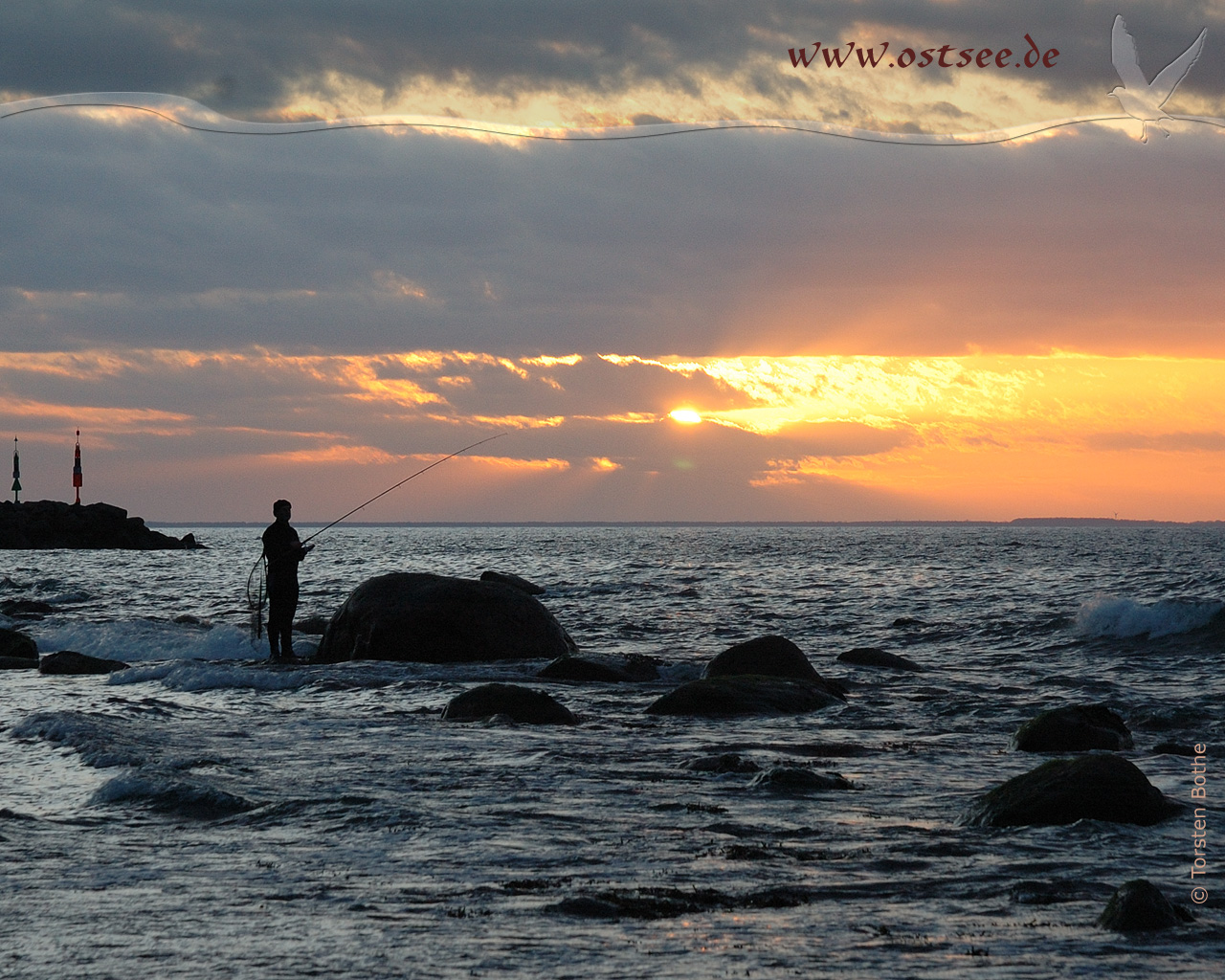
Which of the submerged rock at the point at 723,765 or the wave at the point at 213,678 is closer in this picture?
the submerged rock at the point at 723,765

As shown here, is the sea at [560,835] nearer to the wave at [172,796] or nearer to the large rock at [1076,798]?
the wave at [172,796]

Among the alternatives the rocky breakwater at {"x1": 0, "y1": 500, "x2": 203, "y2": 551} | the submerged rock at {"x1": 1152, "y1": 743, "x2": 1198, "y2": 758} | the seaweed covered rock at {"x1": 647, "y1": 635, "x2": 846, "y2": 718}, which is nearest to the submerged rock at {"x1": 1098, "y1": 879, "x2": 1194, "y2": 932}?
the submerged rock at {"x1": 1152, "y1": 743, "x2": 1198, "y2": 758}

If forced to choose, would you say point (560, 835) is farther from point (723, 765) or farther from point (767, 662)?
point (767, 662)

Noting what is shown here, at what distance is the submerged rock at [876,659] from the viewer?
54.9 ft

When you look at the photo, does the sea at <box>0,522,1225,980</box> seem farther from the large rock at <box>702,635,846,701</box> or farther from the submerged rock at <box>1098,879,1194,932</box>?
the large rock at <box>702,635,846,701</box>

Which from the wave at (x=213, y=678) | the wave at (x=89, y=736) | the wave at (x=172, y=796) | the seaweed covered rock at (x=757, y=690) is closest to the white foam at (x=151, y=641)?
the wave at (x=213, y=678)

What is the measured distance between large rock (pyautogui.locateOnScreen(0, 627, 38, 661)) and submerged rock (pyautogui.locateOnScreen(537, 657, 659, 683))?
7792 mm

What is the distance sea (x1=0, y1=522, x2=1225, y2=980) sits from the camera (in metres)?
4.90

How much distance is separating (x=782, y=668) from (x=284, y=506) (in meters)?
6.93

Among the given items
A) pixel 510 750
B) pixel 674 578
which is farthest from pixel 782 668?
pixel 674 578

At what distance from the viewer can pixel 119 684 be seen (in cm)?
1452

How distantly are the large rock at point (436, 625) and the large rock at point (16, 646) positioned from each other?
4.12 m

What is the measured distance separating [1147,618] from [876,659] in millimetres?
7611

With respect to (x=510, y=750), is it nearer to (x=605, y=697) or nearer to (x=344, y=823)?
(x=344, y=823)
